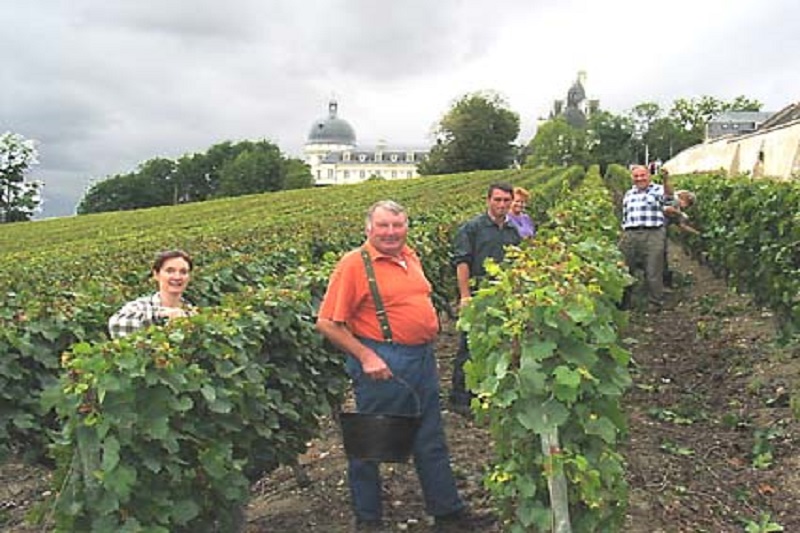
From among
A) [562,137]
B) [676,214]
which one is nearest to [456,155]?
[562,137]

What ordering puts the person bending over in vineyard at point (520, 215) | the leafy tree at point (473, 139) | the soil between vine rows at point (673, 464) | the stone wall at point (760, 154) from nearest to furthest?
1. the soil between vine rows at point (673, 464)
2. the person bending over in vineyard at point (520, 215)
3. the stone wall at point (760, 154)
4. the leafy tree at point (473, 139)

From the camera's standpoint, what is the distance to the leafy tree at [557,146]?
315 ft

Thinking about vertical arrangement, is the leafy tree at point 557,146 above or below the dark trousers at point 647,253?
above

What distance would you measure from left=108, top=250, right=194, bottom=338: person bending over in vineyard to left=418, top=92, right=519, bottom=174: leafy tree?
80980 millimetres

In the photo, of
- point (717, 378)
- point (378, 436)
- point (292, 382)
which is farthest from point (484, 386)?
point (717, 378)

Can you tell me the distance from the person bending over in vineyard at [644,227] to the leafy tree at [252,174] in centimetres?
8282

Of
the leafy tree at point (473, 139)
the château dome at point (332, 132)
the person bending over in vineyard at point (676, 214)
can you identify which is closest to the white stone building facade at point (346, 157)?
the château dome at point (332, 132)

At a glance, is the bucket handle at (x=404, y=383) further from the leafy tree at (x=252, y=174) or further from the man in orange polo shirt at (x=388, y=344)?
the leafy tree at (x=252, y=174)

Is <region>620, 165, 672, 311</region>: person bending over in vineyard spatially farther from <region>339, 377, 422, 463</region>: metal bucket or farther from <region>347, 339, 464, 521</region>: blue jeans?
<region>339, 377, 422, 463</region>: metal bucket

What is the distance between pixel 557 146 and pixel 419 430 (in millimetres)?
96070

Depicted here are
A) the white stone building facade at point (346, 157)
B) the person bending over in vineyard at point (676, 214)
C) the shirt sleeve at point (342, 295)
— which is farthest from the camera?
the white stone building facade at point (346, 157)

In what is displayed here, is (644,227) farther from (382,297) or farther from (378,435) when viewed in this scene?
(378,435)

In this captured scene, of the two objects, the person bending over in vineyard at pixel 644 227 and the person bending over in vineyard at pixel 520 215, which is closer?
the person bending over in vineyard at pixel 520 215

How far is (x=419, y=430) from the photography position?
464 cm
